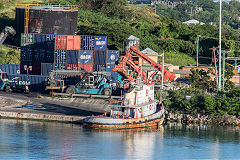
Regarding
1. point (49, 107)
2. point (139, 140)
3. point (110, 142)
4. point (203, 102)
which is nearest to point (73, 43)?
point (49, 107)

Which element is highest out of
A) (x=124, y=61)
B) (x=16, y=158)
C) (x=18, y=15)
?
(x=18, y=15)

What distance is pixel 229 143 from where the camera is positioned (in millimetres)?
54156

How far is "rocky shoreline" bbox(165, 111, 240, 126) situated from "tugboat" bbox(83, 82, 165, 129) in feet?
18.8

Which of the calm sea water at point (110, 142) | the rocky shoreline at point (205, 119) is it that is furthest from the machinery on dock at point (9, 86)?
the rocky shoreline at point (205, 119)

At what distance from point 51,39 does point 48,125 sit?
21625 mm

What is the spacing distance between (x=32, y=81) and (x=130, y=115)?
20.8 m

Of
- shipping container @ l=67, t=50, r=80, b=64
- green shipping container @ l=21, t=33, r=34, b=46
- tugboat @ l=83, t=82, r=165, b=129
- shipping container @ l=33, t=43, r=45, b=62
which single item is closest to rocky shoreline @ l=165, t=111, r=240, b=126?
tugboat @ l=83, t=82, r=165, b=129

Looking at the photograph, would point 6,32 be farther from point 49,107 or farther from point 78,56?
point 49,107

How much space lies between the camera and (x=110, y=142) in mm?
51000

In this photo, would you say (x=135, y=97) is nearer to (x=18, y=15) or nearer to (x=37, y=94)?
(x=37, y=94)

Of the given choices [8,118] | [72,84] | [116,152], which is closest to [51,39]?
[72,84]

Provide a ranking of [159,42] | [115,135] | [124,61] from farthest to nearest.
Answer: [159,42]
[124,61]
[115,135]

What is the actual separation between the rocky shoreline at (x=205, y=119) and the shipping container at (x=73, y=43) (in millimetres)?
18626

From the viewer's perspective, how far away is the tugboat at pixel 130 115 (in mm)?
55000
